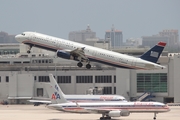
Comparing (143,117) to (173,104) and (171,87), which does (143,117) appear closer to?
(173,104)

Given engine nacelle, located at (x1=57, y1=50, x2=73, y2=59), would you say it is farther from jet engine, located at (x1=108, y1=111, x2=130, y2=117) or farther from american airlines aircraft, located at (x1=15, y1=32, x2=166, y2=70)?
jet engine, located at (x1=108, y1=111, x2=130, y2=117)

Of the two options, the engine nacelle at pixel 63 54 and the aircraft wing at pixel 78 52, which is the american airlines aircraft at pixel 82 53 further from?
the engine nacelle at pixel 63 54

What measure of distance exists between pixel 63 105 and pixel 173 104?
171 feet

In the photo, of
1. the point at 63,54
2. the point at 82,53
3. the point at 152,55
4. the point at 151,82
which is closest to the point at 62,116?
the point at 63,54

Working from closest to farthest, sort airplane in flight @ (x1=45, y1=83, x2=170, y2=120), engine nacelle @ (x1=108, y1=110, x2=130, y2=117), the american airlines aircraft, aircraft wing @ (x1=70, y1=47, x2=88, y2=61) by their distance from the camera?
engine nacelle @ (x1=108, y1=110, x2=130, y2=117)
airplane in flight @ (x1=45, y1=83, x2=170, y2=120)
aircraft wing @ (x1=70, y1=47, x2=88, y2=61)
the american airlines aircraft

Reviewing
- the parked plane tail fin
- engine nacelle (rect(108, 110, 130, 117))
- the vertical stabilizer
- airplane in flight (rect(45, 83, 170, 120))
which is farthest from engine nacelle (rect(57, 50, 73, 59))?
the parked plane tail fin

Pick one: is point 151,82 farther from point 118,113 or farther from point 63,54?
point 118,113

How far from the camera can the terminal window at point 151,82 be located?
19525 cm

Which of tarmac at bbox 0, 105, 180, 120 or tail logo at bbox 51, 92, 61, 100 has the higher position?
tail logo at bbox 51, 92, 61, 100

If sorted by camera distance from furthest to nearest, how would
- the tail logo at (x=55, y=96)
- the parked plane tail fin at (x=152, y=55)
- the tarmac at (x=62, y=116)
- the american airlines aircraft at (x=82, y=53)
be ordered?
the parked plane tail fin at (x=152, y=55)
the american airlines aircraft at (x=82, y=53)
the tail logo at (x=55, y=96)
the tarmac at (x=62, y=116)

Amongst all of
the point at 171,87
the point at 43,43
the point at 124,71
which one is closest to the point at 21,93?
the point at 124,71

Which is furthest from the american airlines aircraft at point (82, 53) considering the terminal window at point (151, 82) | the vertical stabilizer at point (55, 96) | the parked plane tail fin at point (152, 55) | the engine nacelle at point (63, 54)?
the terminal window at point (151, 82)

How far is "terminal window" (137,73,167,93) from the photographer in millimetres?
195250

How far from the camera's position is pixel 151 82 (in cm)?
19562
